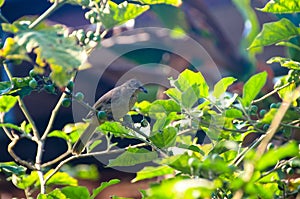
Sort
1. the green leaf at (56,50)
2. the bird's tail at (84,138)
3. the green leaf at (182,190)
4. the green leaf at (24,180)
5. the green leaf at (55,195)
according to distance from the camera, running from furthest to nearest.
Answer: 1. the bird's tail at (84,138)
2. the green leaf at (24,180)
3. the green leaf at (55,195)
4. the green leaf at (56,50)
5. the green leaf at (182,190)

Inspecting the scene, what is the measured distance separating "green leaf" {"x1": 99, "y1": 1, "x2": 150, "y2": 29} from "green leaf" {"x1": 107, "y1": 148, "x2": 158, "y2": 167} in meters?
0.30

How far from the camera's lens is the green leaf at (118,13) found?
4.58ft

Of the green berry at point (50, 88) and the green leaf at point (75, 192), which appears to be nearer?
the green leaf at point (75, 192)

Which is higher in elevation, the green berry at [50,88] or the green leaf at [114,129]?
the green berry at [50,88]

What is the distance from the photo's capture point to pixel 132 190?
9.26ft

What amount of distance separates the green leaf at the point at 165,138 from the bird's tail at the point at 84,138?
49cm

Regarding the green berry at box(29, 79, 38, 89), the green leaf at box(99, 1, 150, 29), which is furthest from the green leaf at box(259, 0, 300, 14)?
the green berry at box(29, 79, 38, 89)

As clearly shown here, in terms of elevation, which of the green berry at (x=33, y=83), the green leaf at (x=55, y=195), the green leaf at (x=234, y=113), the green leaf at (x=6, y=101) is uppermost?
the green berry at (x=33, y=83)

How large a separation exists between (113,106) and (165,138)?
88cm

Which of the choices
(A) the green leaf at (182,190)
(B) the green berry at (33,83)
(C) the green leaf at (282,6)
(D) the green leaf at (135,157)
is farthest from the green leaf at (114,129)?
(A) the green leaf at (182,190)

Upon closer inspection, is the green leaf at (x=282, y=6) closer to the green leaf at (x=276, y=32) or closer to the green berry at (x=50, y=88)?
the green leaf at (x=276, y=32)

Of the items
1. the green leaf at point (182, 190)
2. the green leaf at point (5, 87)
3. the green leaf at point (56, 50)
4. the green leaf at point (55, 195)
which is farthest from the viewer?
the green leaf at point (5, 87)

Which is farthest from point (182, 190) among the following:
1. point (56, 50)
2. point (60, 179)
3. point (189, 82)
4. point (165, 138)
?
point (60, 179)

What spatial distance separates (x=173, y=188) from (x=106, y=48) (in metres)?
2.23
